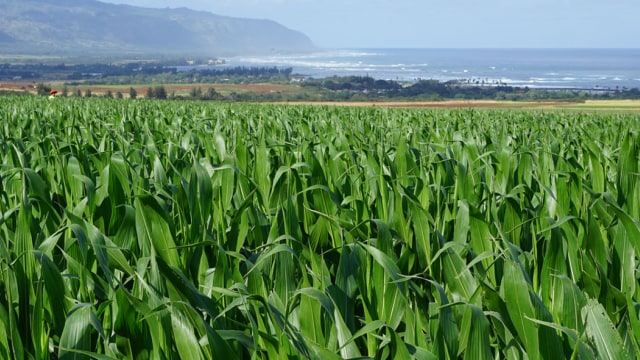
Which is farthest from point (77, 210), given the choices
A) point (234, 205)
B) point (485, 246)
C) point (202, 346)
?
point (485, 246)

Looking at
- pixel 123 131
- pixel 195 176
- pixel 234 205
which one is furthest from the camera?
pixel 123 131

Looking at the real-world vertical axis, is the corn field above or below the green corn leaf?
below

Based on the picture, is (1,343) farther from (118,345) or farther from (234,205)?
(234,205)

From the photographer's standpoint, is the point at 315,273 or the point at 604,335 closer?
the point at 604,335

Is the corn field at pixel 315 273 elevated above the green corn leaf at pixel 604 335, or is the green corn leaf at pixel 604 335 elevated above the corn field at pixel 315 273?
the green corn leaf at pixel 604 335

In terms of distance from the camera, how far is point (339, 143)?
18.9 feet

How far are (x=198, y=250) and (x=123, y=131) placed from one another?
5071mm

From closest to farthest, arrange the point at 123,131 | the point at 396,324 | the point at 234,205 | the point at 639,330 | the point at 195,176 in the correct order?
the point at 639,330 < the point at 396,324 < the point at 195,176 < the point at 234,205 < the point at 123,131

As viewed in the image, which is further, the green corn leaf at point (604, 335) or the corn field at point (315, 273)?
the corn field at point (315, 273)

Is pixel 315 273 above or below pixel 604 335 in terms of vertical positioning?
below

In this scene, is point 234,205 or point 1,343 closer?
point 1,343

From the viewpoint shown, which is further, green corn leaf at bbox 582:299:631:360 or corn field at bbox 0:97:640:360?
corn field at bbox 0:97:640:360

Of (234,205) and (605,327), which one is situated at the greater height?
(605,327)

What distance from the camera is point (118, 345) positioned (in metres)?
1.80
